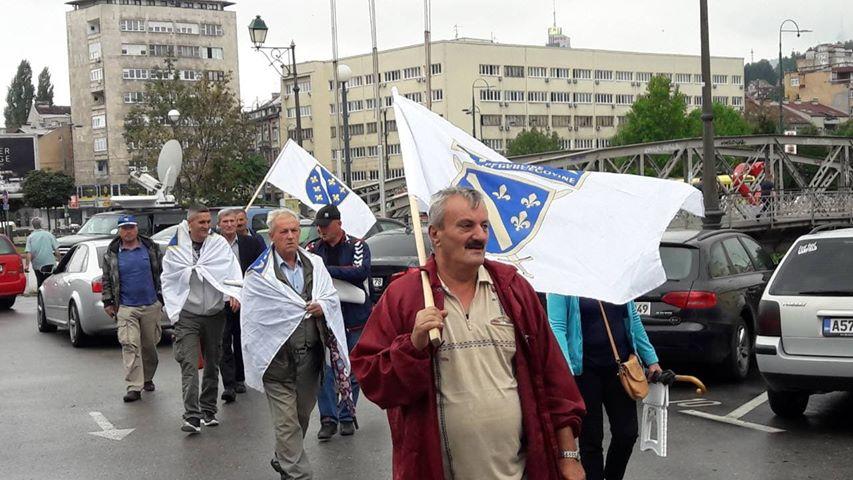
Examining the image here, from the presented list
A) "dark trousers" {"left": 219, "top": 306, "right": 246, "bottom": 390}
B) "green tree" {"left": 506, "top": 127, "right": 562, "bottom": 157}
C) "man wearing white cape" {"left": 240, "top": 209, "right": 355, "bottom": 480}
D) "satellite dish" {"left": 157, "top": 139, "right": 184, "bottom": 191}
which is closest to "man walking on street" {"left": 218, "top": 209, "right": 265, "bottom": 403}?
"dark trousers" {"left": 219, "top": 306, "right": 246, "bottom": 390}

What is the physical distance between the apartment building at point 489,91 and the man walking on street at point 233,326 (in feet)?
319

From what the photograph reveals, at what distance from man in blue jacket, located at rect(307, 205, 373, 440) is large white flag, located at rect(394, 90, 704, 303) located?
3571mm

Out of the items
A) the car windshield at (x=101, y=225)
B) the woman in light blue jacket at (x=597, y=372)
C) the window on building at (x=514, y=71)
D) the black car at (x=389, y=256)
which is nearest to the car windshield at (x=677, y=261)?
the black car at (x=389, y=256)

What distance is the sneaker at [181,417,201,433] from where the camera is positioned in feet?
31.6

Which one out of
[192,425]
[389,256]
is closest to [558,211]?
[192,425]

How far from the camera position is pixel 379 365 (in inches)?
157

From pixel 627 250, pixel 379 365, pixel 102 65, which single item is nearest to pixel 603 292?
pixel 627 250

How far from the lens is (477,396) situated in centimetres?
400

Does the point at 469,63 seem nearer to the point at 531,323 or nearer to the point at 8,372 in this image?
the point at 8,372

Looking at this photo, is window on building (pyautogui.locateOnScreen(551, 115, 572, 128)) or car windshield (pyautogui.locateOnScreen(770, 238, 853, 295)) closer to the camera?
car windshield (pyautogui.locateOnScreen(770, 238, 853, 295))

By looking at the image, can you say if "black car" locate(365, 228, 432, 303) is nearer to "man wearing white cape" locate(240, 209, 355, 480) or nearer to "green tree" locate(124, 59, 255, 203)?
"man wearing white cape" locate(240, 209, 355, 480)

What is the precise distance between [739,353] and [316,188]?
496 centimetres

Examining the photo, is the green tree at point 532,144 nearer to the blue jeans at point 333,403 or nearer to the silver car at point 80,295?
the silver car at point 80,295

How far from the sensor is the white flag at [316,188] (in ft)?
39.7
